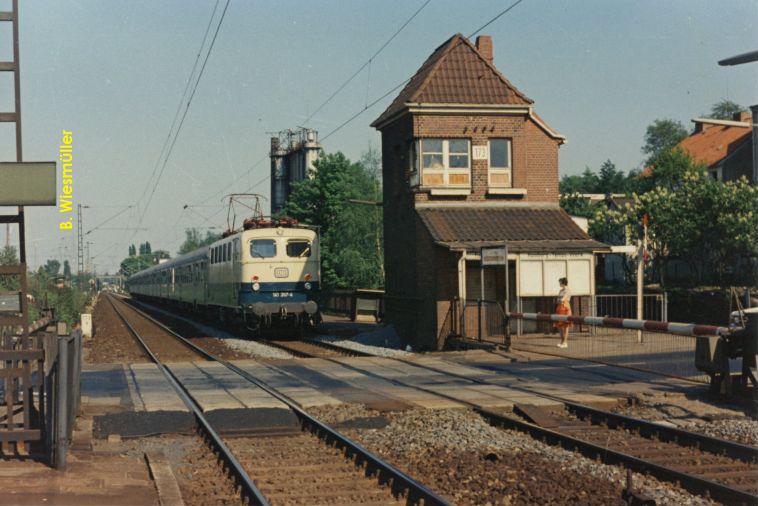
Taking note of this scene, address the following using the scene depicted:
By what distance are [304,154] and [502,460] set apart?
240 ft

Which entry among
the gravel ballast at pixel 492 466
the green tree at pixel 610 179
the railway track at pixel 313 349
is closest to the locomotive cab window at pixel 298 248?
the railway track at pixel 313 349

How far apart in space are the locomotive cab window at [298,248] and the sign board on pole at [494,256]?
882cm

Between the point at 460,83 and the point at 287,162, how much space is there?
201ft

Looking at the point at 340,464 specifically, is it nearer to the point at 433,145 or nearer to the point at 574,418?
the point at 574,418

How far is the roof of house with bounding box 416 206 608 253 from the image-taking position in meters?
23.0

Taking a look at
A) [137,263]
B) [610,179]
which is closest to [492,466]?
[610,179]

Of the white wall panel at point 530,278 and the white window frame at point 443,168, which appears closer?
the white wall panel at point 530,278

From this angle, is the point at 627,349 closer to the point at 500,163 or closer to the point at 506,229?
the point at 506,229

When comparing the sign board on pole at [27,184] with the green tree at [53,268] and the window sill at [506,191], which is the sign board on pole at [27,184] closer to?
the window sill at [506,191]

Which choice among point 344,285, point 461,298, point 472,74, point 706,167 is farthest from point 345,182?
point 461,298

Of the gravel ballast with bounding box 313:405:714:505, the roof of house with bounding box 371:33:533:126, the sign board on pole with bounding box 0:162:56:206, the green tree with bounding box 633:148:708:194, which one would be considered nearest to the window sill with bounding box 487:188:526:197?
the roof of house with bounding box 371:33:533:126

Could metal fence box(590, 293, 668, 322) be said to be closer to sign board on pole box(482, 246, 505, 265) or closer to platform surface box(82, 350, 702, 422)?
sign board on pole box(482, 246, 505, 265)

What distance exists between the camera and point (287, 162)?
85.4 metres

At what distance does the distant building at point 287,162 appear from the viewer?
80438 millimetres
